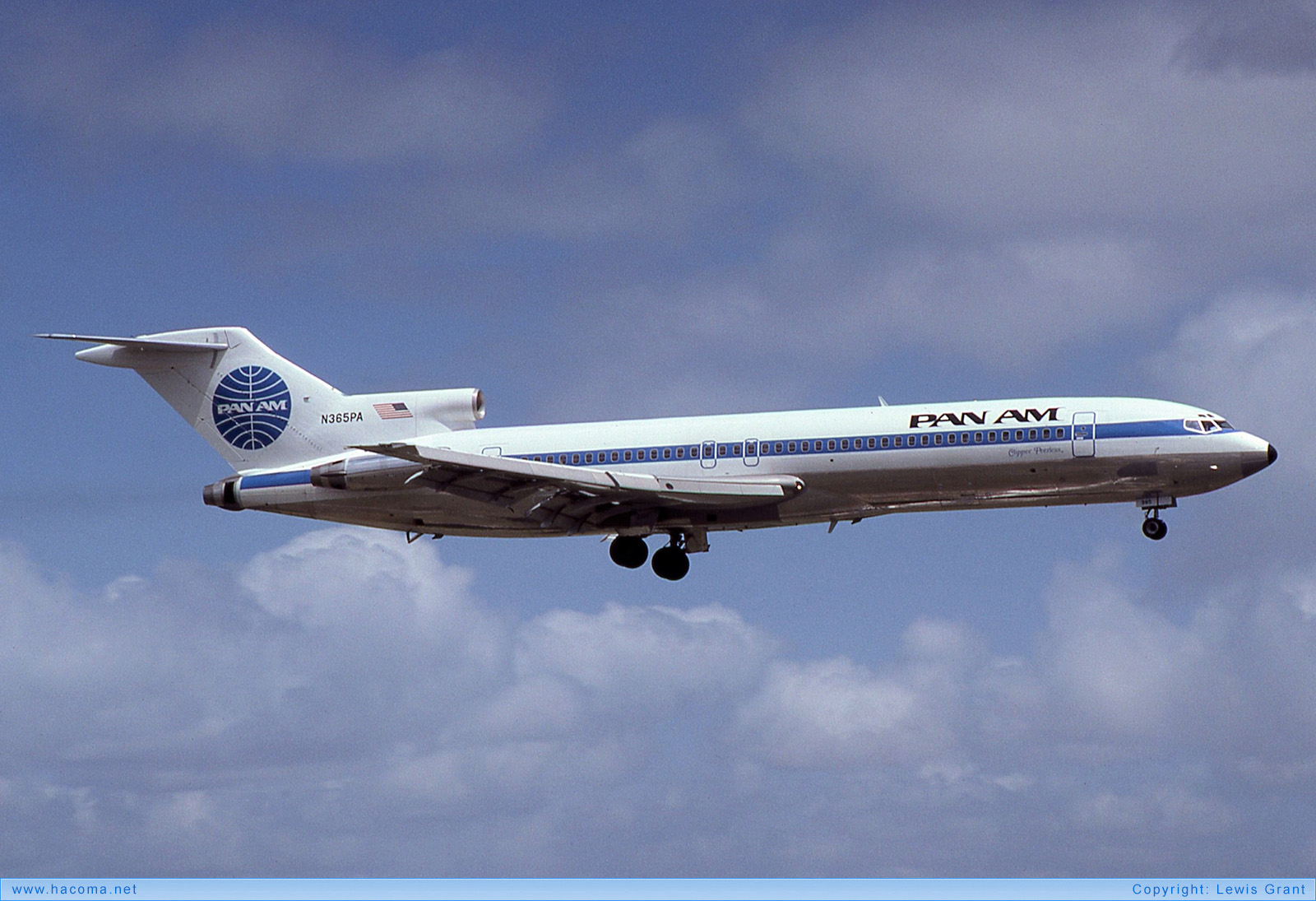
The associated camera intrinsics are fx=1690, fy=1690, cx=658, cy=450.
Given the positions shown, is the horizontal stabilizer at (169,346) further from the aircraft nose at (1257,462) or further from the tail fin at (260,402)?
the aircraft nose at (1257,462)

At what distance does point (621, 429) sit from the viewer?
44281mm

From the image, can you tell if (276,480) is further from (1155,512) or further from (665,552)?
(1155,512)

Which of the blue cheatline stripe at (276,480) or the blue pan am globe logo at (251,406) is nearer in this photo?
the blue cheatline stripe at (276,480)

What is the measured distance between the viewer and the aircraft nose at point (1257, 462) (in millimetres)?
41188

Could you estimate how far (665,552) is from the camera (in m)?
47.0

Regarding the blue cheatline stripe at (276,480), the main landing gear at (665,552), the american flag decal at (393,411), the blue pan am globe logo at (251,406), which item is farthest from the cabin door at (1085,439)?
the blue pan am globe logo at (251,406)

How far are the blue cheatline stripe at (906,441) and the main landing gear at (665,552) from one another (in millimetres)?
3521

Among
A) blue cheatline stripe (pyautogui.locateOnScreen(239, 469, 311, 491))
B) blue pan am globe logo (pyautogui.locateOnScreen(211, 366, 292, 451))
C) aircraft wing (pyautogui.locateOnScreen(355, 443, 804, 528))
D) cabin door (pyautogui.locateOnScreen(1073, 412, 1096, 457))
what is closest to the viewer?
cabin door (pyautogui.locateOnScreen(1073, 412, 1096, 457))

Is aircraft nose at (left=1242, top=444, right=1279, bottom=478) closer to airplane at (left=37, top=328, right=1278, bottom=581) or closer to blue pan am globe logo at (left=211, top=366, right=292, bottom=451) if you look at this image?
airplane at (left=37, top=328, right=1278, bottom=581)

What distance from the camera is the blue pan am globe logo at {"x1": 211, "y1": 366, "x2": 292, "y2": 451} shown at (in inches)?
1895

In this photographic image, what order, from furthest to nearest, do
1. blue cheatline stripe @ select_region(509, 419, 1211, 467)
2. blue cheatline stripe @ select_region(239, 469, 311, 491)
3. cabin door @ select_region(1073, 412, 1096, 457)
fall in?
blue cheatline stripe @ select_region(239, 469, 311, 491) → blue cheatline stripe @ select_region(509, 419, 1211, 467) → cabin door @ select_region(1073, 412, 1096, 457)

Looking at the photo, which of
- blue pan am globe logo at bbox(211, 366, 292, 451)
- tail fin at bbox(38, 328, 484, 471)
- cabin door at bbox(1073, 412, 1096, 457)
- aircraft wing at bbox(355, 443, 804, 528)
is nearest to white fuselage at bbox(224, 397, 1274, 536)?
cabin door at bbox(1073, 412, 1096, 457)

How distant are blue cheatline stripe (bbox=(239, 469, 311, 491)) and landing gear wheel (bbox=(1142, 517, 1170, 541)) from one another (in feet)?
72.5

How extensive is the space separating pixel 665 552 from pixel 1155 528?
13.1 meters
